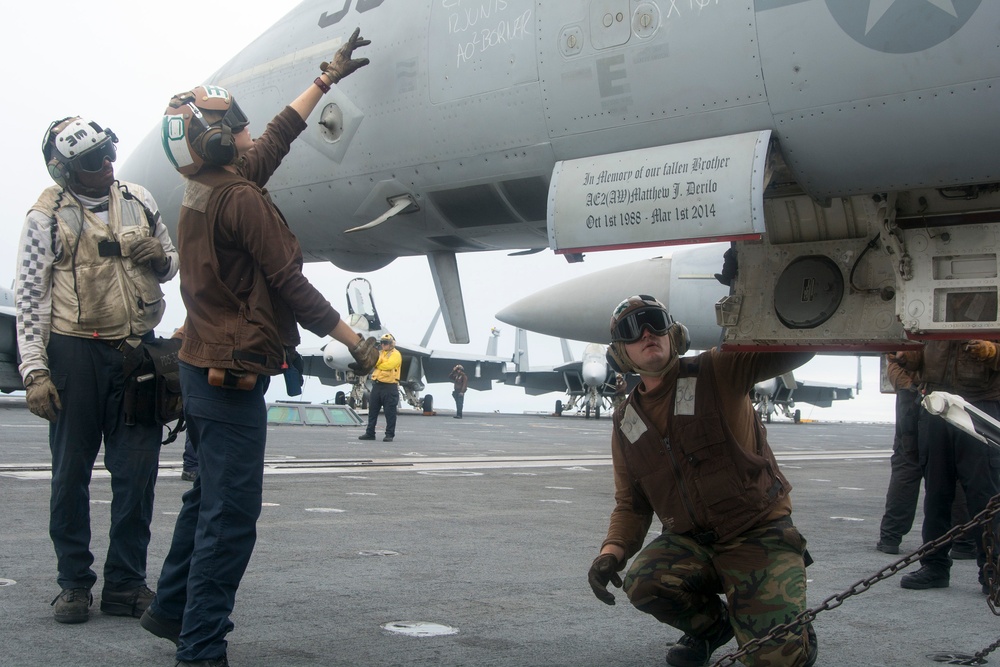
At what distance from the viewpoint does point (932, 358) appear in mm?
5094

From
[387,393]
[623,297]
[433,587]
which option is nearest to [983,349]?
[433,587]

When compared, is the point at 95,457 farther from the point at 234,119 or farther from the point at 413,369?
the point at 413,369

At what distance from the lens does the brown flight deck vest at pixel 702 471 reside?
2.98 m

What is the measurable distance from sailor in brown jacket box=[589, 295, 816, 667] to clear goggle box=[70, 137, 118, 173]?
2.26 metres

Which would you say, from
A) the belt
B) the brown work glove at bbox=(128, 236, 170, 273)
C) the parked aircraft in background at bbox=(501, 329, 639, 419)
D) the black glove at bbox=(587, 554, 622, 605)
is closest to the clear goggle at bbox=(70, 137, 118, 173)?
the brown work glove at bbox=(128, 236, 170, 273)

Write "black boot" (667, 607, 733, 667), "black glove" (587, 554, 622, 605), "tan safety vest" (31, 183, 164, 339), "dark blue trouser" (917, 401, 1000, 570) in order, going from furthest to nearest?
"dark blue trouser" (917, 401, 1000, 570) < "tan safety vest" (31, 183, 164, 339) < "black boot" (667, 607, 733, 667) < "black glove" (587, 554, 622, 605)

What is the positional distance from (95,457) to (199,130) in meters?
1.40

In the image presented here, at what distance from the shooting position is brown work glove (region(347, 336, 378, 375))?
9.20 ft

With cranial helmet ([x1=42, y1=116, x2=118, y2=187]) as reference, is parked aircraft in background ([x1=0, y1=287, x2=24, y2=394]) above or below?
below

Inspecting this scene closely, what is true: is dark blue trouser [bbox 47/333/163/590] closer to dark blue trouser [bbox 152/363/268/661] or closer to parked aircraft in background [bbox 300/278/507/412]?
dark blue trouser [bbox 152/363/268/661]

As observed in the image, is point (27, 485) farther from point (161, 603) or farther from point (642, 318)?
point (642, 318)

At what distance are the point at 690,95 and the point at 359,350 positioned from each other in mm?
2550

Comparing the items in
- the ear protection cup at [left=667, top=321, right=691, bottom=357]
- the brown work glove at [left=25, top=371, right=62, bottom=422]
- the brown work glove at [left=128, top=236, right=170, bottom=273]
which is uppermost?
the brown work glove at [left=128, top=236, right=170, bottom=273]

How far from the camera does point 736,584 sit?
290 cm
